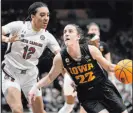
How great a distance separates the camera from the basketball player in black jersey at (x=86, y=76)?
624 cm

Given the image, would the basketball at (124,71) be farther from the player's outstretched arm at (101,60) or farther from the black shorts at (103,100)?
the black shorts at (103,100)

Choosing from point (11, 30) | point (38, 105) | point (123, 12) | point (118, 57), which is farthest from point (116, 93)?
point (123, 12)

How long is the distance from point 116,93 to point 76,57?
29.2 inches

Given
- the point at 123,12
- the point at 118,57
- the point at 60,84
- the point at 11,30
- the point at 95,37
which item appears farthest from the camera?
the point at 123,12

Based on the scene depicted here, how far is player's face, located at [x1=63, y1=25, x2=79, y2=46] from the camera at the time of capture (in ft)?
20.5

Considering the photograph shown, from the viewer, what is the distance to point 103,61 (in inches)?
238

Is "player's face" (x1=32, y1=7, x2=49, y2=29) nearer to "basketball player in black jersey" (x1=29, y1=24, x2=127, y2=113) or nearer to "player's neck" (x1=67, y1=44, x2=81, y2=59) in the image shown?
"basketball player in black jersey" (x1=29, y1=24, x2=127, y2=113)

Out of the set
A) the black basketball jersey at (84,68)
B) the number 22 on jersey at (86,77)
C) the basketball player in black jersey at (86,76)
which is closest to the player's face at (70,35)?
the basketball player in black jersey at (86,76)

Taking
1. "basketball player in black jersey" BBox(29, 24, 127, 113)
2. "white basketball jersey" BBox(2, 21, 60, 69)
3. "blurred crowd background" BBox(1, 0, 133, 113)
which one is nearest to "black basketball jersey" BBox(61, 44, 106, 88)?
"basketball player in black jersey" BBox(29, 24, 127, 113)

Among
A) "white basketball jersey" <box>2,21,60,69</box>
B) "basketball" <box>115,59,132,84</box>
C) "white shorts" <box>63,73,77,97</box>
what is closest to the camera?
"basketball" <box>115,59,132,84</box>

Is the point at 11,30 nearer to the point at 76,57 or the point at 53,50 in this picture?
the point at 53,50

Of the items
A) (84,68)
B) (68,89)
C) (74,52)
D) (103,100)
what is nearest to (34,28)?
(74,52)

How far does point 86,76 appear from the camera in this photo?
6.26 m

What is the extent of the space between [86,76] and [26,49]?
1109 mm
